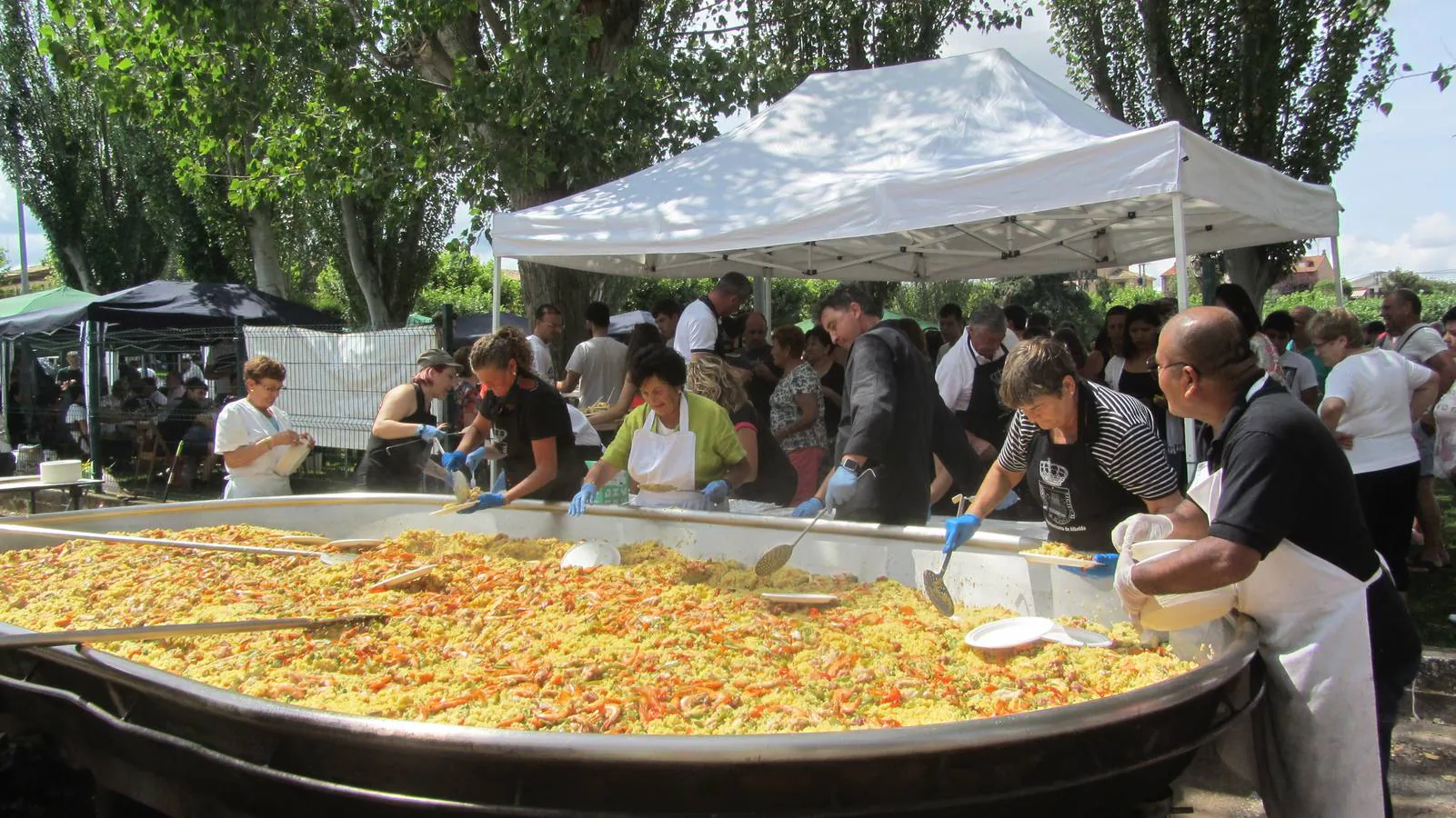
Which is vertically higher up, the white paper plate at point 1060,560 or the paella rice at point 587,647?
the white paper plate at point 1060,560

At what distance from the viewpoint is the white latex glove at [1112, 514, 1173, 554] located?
7.47ft

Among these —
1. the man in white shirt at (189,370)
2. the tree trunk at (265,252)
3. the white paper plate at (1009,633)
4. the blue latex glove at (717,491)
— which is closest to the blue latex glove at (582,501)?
the blue latex glove at (717,491)

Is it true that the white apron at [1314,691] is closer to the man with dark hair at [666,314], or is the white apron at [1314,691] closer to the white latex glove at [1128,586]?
the white latex glove at [1128,586]

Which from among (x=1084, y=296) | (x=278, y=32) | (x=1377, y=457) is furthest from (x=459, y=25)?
(x=1084, y=296)

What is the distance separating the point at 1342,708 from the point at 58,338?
1712cm

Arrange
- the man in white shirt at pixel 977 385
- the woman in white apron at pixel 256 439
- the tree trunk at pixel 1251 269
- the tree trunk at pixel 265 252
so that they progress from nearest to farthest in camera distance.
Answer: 1. the woman in white apron at pixel 256 439
2. the man in white shirt at pixel 977 385
3. the tree trunk at pixel 1251 269
4. the tree trunk at pixel 265 252

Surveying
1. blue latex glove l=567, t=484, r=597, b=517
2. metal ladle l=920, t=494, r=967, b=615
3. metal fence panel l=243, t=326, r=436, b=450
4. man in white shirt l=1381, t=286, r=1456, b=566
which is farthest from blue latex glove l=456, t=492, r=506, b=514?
man in white shirt l=1381, t=286, r=1456, b=566

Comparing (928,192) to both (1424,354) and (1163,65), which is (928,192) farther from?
(1163,65)

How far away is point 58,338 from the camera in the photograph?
1465cm

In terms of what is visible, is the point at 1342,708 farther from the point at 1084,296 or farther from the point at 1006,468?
the point at 1084,296

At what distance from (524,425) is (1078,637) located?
8.66 feet

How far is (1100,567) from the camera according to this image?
2.67 m

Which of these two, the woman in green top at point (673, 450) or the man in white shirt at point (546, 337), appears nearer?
Answer: the woman in green top at point (673, 450)

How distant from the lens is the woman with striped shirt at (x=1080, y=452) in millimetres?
2785
